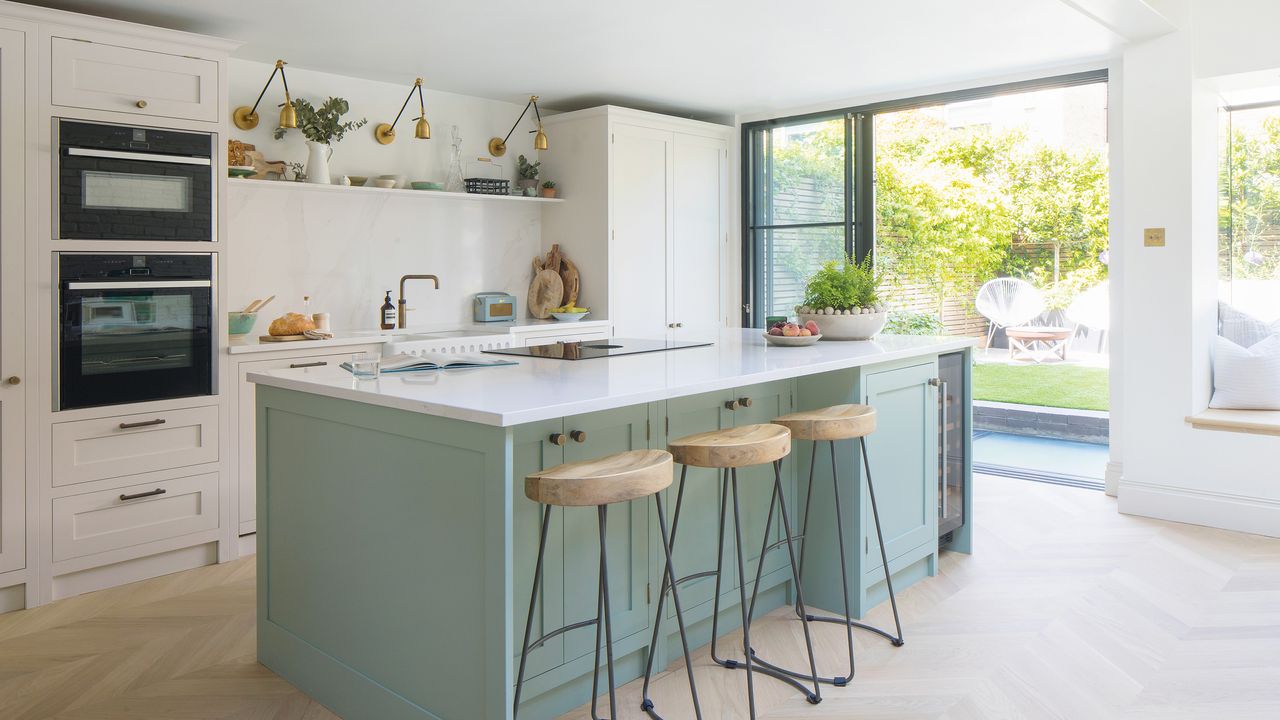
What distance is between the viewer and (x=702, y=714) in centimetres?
241

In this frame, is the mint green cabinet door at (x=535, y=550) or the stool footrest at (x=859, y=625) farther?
the stool footrest at (x=859, y=625)

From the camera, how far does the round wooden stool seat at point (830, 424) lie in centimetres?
270

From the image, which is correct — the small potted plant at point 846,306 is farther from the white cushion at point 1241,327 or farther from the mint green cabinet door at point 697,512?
the white cushion at point 1241,327

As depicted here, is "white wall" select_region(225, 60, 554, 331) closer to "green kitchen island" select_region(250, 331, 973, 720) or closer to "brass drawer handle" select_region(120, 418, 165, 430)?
"brass drawer handle" select_region(120, 418, 165, 430)

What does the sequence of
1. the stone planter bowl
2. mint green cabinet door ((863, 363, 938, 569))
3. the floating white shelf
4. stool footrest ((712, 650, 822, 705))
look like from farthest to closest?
the floating white shelf
the stone planter bowl
mint green cabinet door ((863, 363, 938, 569))
stool footrest ((712, 650, 822, 705))

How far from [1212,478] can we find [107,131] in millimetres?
5081

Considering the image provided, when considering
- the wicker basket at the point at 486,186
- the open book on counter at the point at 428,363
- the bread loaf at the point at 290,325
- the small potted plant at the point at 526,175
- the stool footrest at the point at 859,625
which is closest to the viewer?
the open book on counter at the point at 428,363

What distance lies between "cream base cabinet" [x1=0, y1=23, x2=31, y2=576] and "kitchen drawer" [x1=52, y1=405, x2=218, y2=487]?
0.48 feet

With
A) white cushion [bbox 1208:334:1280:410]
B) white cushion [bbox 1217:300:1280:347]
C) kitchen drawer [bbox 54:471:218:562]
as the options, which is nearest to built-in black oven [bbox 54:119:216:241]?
kitchen drawer [bbox 54:471:218:562]

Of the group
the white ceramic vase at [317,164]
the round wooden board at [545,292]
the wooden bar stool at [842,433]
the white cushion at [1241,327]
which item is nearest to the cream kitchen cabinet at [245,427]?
the white ceramic vase at [317,164]

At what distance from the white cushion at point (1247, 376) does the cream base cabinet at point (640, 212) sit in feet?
9.10

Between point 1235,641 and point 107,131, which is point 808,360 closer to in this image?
point 1235,641

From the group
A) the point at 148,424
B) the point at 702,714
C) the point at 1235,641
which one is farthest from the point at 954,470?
the point at 148,424

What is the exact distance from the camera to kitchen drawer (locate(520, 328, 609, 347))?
5.12 metres
